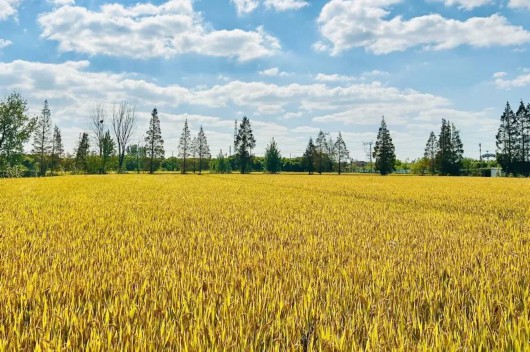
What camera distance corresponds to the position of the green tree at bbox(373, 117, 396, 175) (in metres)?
91.8

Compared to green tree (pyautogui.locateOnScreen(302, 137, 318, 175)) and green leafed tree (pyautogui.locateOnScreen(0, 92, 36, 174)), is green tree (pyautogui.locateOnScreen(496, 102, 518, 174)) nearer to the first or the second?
green tree (pyautogui.locateOnScreen(302, 137, 318, 175))

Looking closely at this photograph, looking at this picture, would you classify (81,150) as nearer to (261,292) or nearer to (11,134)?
(11,134)

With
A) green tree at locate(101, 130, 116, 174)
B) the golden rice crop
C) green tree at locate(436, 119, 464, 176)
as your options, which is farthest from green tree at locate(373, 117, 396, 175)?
the golden rice crop

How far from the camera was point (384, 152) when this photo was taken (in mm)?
92375

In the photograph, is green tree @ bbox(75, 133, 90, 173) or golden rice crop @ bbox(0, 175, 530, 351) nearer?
golden rice crop @ bbox(0, 175, 530, 351)

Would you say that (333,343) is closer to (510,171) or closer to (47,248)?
(47,248)

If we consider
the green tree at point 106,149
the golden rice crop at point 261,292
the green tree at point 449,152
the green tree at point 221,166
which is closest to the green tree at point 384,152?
the green tree at point 449,152

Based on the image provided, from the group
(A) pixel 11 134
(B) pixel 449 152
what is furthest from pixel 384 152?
(A) pixel 11 134

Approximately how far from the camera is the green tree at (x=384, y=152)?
91.8 meters

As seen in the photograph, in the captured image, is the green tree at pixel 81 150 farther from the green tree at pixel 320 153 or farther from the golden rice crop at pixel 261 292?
the golden rice crop at pixel 261 292

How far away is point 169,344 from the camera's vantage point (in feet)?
6.38

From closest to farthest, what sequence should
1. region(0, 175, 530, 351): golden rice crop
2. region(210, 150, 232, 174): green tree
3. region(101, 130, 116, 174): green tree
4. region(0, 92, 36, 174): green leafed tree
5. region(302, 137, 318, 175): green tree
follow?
region(0, 175, 530, 351): golden rice crop → region(0, 92, 36, 174): green leafed tree → region(101, 130, 116, 174): green tree → region(302, 137, 318, 175): green tree → region(210, 150, 232, 174): green tree

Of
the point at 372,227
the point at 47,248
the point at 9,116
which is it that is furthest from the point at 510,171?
the point at 9,116

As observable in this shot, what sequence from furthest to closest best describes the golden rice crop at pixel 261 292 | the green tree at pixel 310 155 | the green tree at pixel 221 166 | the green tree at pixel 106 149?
the green tree at pixel 221 166
the green tree at pixel 310 155
the green tree at pixel 106 149
the golden rice crop at pixel 261 292
